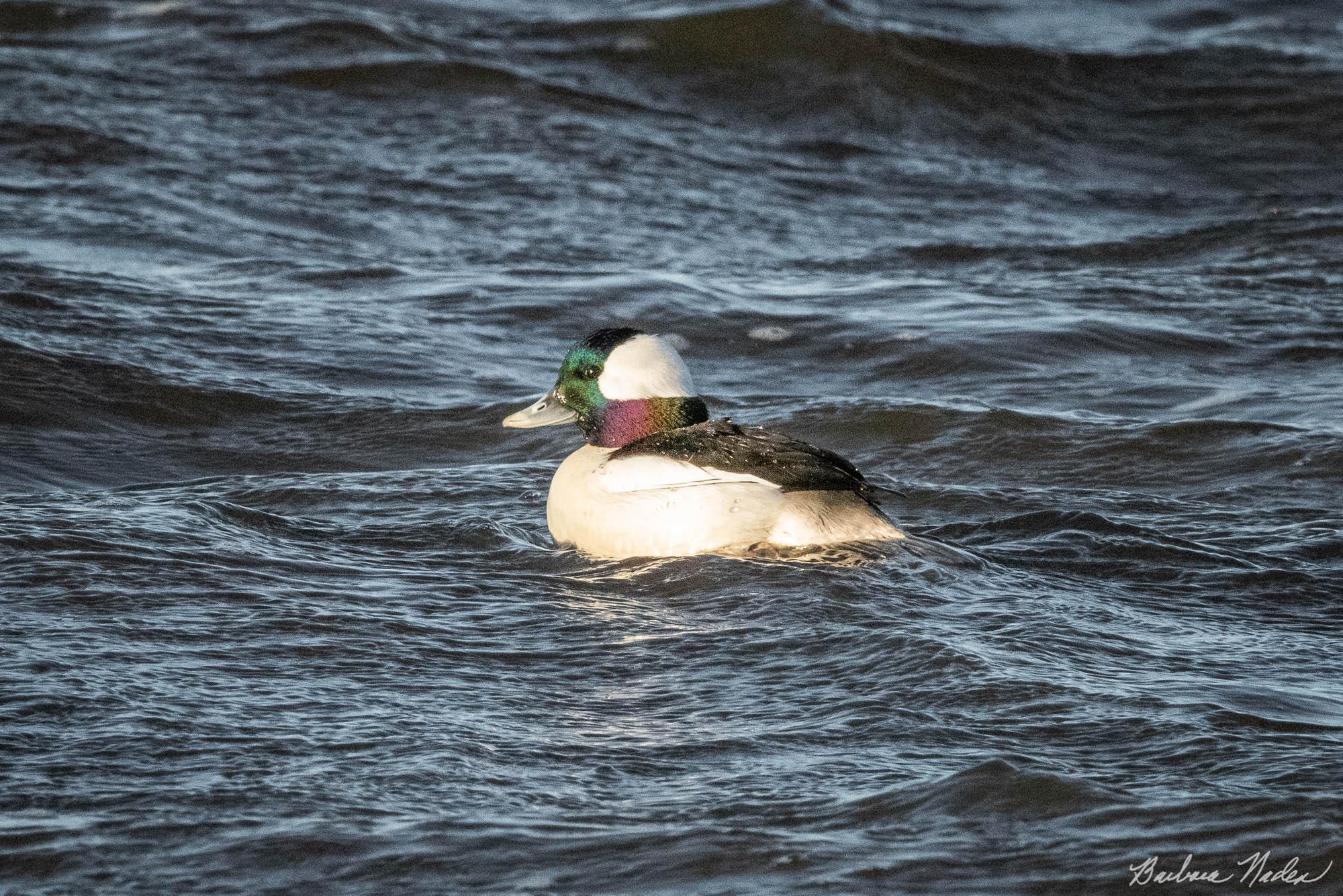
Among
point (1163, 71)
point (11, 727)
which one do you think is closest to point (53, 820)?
point (11, 727)

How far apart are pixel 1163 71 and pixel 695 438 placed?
11682 mm

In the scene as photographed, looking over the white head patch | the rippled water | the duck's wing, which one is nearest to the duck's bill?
the white head patch

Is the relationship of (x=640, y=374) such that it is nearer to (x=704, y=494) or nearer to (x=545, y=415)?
(x=545, y=415)

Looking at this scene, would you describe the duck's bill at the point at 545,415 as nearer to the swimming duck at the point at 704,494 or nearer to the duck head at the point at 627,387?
the duck head at the point at 627,387

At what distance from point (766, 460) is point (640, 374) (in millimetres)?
624

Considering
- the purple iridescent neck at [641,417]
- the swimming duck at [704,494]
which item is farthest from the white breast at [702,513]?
the purple iridescent neck at [641,417]

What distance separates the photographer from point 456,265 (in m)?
10.2

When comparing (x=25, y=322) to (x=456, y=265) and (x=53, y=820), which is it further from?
(x=53, y=820)

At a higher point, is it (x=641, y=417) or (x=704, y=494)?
(x=641, y=417)

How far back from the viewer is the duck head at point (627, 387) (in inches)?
239

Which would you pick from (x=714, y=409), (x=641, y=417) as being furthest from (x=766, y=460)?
(x=714, y=409)
